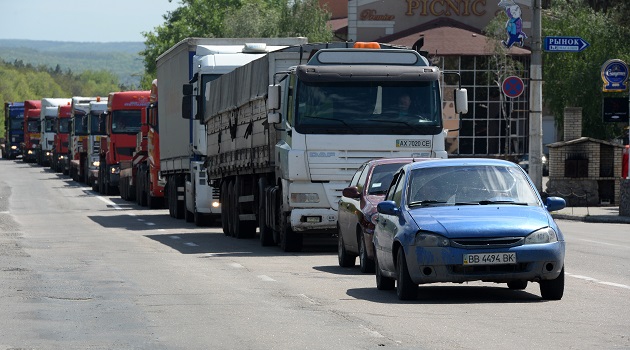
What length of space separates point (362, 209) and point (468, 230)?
4.53 meters

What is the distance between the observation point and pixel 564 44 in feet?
124

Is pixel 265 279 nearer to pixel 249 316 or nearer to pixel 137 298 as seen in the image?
pixel 137 298

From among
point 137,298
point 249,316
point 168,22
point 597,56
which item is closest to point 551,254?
point 249,316

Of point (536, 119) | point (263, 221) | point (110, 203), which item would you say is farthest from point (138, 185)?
point (263, 221)

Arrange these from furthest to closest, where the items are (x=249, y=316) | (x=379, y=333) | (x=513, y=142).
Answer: (x=513, y=142) < (x=249, y=316) < (x=379, y=333)

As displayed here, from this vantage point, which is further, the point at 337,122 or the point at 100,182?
the point at 100,182

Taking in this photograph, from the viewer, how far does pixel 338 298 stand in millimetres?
15141

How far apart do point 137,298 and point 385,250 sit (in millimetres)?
2511

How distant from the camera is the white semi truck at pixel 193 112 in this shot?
3162cm

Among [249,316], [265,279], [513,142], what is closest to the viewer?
[249,316]

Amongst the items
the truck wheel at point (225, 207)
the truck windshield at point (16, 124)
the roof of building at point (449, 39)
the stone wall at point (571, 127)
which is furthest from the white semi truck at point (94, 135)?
the truck windshield at point (16, 124)

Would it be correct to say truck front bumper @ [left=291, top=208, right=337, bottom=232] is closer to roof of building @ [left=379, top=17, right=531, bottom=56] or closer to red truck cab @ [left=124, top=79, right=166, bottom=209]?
red truck cab @ [left=124, top=79, right=166, bottom=209]

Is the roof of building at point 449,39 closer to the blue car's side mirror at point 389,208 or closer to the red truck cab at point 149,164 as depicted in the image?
the red truck cab at point 149,164

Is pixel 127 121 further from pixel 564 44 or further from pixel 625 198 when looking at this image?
pixel 625 198
